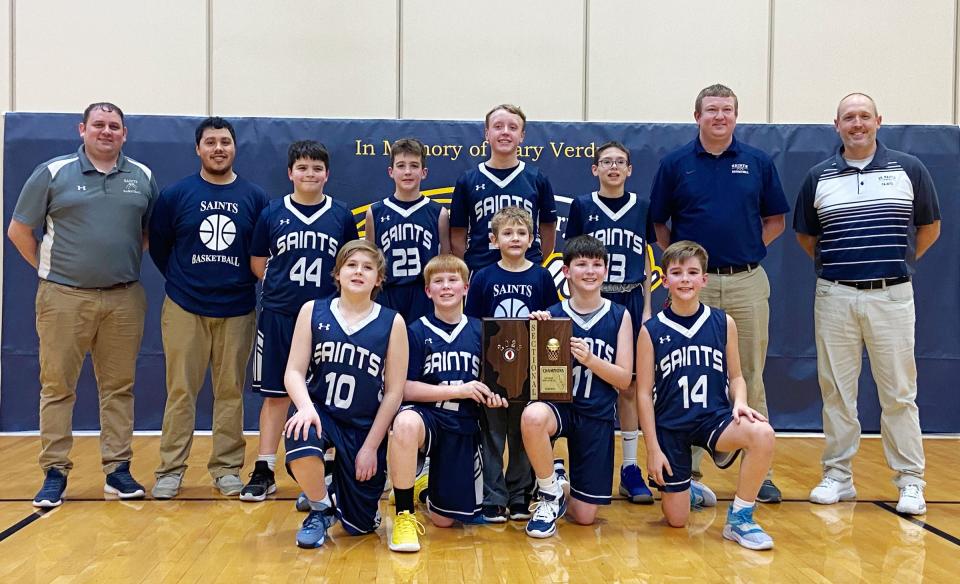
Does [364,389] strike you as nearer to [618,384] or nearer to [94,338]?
[618,384]

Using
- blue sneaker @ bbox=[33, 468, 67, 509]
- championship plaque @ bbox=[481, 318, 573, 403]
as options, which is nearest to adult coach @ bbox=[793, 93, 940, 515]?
championship plaque @ bbox=[481, 318, 573, 403]

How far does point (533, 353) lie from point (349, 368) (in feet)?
2.66

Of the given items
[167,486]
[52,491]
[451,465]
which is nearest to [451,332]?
[451,465]

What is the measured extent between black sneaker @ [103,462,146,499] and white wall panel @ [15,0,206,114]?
298cm

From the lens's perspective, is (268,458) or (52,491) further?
(268,458)

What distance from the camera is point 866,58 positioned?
632 cm

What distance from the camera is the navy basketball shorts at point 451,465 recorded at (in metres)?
3.65

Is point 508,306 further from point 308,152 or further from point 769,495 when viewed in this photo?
point 769,495

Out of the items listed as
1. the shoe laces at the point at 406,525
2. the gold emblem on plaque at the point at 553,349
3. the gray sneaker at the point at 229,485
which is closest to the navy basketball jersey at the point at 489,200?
the gold emblem on plaque at the point at 553,349

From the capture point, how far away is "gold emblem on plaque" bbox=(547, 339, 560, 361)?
3615 millimetres

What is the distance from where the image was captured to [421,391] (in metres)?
3.62

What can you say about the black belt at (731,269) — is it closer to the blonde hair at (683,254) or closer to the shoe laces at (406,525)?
the blonde hair at (683,254)

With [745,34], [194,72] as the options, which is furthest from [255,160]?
[745,34]

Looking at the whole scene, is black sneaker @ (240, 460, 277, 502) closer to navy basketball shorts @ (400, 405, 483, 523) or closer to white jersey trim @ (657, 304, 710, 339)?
navy basketball shorts @ (400, 405, 483, 523)
